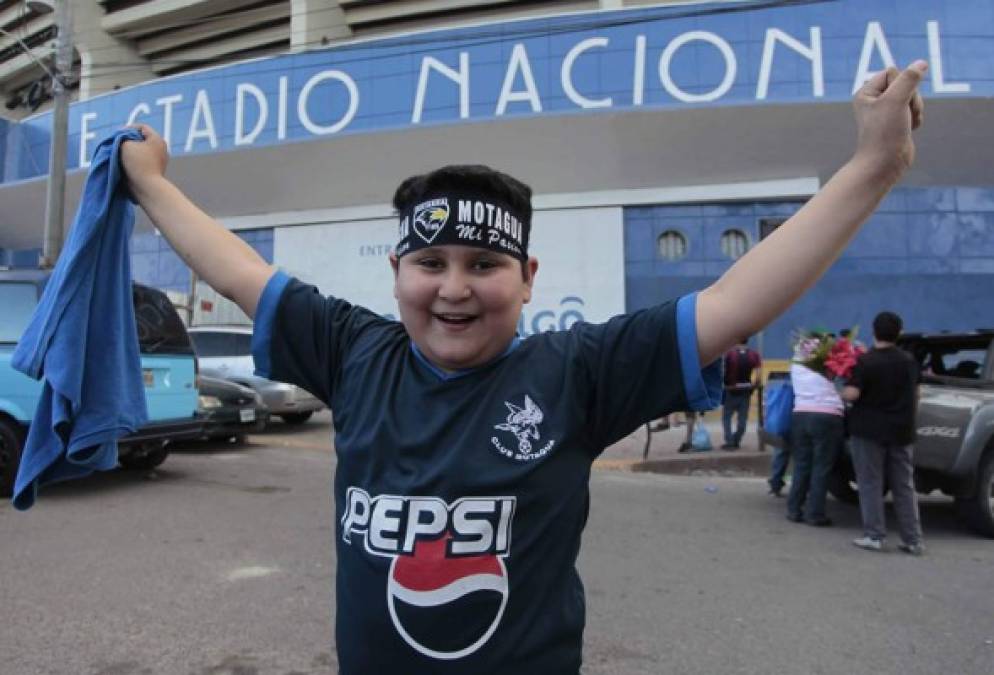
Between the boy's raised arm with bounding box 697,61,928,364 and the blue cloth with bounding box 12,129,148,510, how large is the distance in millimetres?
1487

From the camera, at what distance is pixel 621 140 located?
619 inches

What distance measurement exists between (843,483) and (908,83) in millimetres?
6955

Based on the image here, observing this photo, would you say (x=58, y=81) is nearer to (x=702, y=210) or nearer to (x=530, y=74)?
(x=530, y=74)

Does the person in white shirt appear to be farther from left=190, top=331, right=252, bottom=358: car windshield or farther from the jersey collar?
left=190, top=331, right=252, bottom=358: car windshield

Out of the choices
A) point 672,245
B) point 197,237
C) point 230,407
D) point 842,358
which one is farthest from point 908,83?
point 672,245

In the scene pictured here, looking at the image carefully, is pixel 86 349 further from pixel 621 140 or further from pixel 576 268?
pixel 576 268

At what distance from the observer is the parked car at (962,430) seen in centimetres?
586

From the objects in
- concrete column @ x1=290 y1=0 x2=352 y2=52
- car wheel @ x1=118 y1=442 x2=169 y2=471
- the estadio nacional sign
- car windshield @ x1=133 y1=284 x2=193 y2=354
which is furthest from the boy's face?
concrete column @ x1=290 y1=0 x2=352 y2=52

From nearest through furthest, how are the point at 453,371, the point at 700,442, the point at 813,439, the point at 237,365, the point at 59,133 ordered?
the point at 453,371
the point at 813,439
the point at 700,442
the point at 237,365
the point at 59,133

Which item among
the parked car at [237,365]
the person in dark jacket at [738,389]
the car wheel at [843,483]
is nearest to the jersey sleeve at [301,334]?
the car wheel at [843,483]

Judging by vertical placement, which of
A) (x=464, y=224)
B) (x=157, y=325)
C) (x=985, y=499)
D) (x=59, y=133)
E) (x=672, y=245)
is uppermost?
(x=59, y=133)

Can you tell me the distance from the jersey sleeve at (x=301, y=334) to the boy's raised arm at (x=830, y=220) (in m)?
0.83

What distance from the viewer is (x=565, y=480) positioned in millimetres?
1447

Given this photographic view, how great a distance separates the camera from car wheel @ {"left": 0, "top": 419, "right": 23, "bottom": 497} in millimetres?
6516
